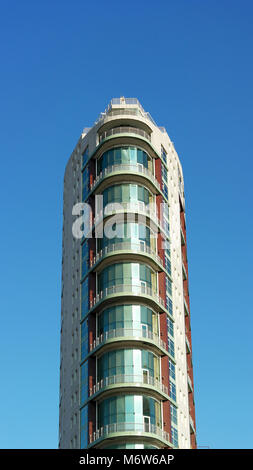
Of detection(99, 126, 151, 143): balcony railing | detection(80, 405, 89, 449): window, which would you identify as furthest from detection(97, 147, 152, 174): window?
detection(80, 405, 89, 449): window

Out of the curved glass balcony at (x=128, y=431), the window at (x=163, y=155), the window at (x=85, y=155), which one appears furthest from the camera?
the window at (x=163, y=155)

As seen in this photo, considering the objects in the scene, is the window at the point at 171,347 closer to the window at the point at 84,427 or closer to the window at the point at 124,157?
the window at the point at 84,427

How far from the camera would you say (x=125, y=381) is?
83.2 meters

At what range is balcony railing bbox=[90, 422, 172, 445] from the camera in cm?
8088

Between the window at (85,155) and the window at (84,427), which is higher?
the window at (85,155)

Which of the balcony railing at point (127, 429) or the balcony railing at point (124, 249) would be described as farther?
the balcony railing at point (124, 249)

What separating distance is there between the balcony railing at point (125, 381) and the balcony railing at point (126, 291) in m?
9.04

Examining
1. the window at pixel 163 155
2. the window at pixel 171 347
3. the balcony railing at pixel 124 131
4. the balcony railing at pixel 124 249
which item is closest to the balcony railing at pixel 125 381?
the window at pixel 171 347

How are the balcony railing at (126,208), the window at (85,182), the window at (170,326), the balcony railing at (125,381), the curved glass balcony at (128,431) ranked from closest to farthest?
1. the curved glass balcony at (128,431)
2. the balcony railing at (125,381)
3. the balcony railing at (126,208)
4. the window at (170,326)
5. the window at (85,182)

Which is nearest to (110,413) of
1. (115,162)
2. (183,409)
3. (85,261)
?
(183,409)

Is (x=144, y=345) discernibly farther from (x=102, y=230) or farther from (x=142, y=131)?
(x=142, y=131)

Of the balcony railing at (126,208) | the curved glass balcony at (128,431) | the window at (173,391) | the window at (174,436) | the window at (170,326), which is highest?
the balcony railing at (126,208)

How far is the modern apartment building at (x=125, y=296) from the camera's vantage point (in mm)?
84000

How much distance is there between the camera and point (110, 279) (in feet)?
295
